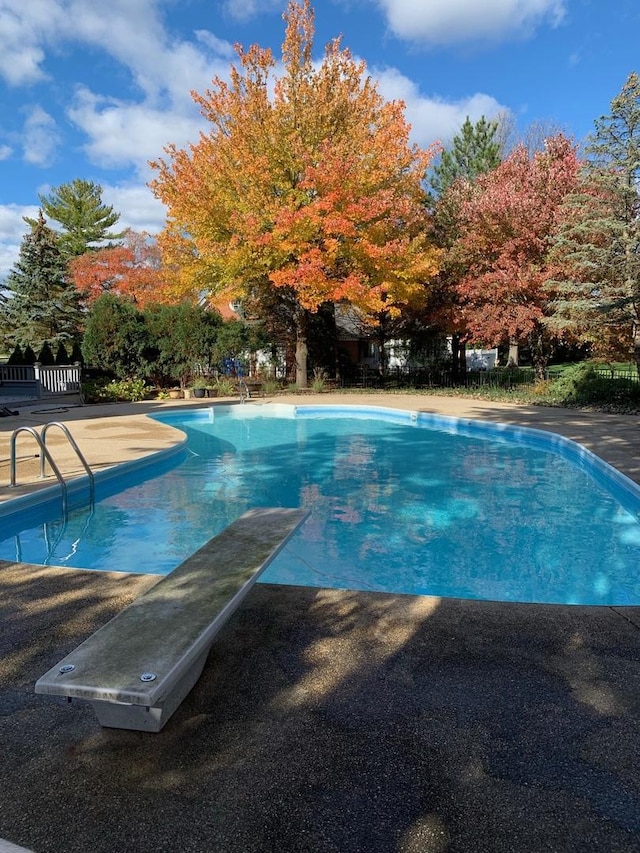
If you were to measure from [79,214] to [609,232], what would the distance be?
121 feet

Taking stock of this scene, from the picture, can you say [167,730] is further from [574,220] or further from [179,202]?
[179,202]

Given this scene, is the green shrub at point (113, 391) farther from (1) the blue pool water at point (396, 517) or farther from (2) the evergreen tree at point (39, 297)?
(2) the evergreen tree at point (39, 297)

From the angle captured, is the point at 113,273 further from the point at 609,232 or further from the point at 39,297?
the point at 609,232

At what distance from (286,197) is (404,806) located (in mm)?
18866

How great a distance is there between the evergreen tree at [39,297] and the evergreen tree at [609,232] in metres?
28.3

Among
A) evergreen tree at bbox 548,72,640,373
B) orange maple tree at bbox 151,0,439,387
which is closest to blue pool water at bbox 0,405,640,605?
evergreen tree at bbox 548,72,640,373

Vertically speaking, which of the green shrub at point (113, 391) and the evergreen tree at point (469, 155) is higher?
the evergreen tree at point (469, 155)

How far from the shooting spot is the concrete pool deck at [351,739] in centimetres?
180

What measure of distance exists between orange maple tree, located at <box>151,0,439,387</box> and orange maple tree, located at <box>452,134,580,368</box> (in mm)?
2086

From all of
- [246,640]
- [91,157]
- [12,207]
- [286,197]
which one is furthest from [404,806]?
[12,207]

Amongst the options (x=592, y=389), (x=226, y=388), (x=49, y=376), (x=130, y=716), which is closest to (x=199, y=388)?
(x=226, y=388)

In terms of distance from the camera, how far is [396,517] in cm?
714

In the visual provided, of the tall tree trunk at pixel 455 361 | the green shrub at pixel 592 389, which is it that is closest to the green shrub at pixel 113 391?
the tall tree trunk at pixel 455 361

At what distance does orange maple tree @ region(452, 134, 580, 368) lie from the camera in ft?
58.4
